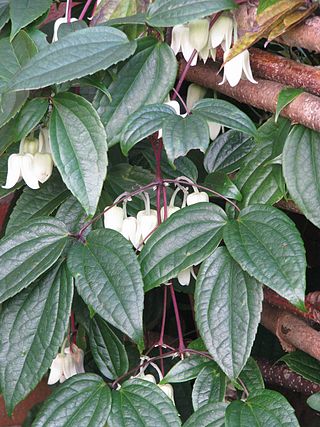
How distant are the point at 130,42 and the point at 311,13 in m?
0.20

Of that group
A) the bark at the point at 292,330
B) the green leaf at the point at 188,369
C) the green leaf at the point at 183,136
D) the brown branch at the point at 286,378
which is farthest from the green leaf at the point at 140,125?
the brown branch at the point at 286,378

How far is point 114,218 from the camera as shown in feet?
2.84

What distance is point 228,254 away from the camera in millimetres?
817

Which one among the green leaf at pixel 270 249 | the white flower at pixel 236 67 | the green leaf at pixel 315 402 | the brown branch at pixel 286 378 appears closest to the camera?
the green leaf at pixel 270 249

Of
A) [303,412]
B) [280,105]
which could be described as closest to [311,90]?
[280,105]

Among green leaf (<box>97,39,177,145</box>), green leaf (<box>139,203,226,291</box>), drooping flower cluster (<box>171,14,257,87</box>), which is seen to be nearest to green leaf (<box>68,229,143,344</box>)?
green leaf (<box>139,203,226,291</box>)

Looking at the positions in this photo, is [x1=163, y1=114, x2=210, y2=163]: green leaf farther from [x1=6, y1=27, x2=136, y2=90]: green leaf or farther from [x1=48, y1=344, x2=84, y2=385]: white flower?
[x1=48, y1=344, x2=84, y2=385]: white flower

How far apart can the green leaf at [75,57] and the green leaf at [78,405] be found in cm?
34

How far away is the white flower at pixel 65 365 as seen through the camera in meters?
0.97

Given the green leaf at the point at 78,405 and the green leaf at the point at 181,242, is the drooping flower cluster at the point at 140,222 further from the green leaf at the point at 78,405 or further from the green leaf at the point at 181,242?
the green leaf at the point at 78,405

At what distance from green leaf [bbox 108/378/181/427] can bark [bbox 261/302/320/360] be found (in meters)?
0.24

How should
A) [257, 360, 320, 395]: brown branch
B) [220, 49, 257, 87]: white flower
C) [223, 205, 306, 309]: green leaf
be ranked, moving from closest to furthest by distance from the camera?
[223, 205, 306, 309]: green leaf < [220, 49, 257, 87]: white flower < [257, 360, 320, 395]: brown branch

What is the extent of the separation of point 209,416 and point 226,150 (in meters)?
0.34

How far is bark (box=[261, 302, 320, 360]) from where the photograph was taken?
1.00m
